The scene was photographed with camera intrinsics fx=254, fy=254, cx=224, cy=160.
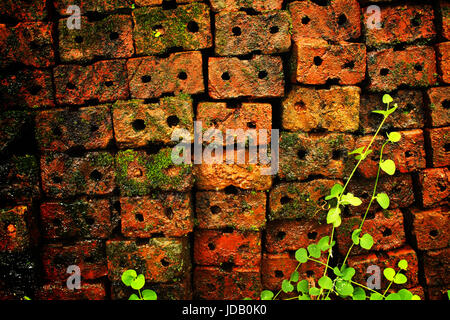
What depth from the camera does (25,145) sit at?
2.18 m

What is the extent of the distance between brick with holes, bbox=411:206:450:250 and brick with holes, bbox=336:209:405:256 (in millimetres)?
116

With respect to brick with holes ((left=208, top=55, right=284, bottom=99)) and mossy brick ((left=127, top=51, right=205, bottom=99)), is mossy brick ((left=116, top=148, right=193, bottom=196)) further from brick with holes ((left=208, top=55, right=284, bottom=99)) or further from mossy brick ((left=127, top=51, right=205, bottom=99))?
brick with holes ((left=208, top=55, right=284, bottom=99))

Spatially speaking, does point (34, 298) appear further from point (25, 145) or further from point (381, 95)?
point (381, 95)

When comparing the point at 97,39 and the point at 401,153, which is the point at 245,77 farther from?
the point at 401,153

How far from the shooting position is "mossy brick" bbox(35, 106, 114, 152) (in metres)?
2.08

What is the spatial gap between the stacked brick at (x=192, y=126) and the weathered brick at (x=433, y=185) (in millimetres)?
17

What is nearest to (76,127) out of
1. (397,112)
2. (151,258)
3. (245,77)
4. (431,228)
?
(151,258)

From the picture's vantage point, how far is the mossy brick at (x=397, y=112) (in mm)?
2205

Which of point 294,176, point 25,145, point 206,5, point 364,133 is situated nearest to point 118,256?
point 25,145

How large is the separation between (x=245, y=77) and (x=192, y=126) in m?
0.58

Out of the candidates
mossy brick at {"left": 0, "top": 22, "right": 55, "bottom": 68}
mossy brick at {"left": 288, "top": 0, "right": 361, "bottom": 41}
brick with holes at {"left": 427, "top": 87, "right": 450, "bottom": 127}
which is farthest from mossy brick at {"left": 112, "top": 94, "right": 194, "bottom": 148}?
brick with holes at {"left": 427, "top": 87, "right": 450, "bottom": 127}

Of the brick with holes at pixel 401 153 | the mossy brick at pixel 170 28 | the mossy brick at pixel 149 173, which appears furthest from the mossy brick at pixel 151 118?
the brick with holes at pixel 401 153

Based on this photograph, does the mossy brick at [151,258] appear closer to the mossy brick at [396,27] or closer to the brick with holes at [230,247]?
the brick with holes at [230,247]

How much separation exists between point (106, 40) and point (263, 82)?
4.35 ft
